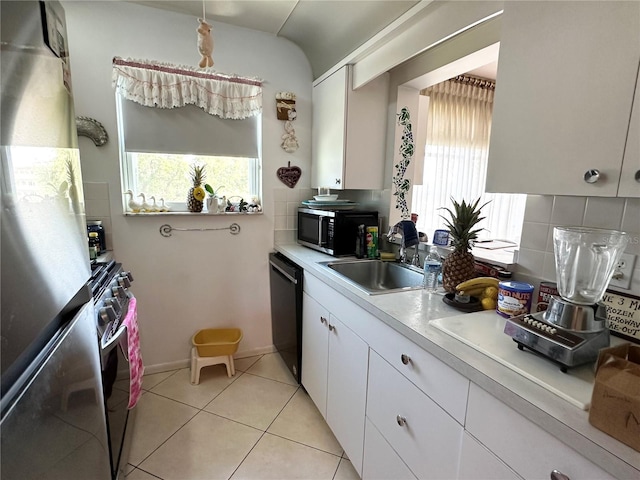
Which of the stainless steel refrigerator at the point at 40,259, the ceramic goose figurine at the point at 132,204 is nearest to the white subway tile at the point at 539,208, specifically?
the stainless steel refrigerator at the point at 40,259

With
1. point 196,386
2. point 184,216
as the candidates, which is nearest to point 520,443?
point 196,386

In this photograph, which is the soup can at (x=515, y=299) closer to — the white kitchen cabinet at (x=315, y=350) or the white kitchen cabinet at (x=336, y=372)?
the white kitchen cabinet at (x=336, y=372)

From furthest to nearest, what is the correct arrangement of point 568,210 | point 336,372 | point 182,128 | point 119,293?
point 182,128
point 336,372
point 119,293
point 568,210

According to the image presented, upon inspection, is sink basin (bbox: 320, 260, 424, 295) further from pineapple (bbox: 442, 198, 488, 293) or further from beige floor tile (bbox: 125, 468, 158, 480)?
beige floor tile (bbox: 125, 468, 158, 480)

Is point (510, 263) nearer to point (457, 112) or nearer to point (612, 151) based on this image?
point (612, 151)

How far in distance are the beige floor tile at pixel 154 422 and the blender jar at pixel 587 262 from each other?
1.96 meters

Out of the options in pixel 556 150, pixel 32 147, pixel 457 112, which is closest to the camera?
pixel 32 147

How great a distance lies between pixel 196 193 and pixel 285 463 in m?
1.68

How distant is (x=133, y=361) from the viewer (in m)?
1.45

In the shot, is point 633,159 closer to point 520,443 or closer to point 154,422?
point 520,443

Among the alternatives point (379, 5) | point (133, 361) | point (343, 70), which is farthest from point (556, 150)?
point (133, 361)

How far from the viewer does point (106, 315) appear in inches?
45.2

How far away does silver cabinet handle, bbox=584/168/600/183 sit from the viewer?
802 millimetres

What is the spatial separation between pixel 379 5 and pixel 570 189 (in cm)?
123
